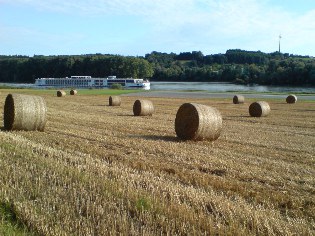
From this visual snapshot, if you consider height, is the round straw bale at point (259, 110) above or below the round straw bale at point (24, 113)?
below

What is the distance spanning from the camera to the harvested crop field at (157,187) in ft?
18.2

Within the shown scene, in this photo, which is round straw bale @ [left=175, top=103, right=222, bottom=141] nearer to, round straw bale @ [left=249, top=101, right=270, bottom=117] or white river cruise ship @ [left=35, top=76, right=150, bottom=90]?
round straw bale @ [left=249, top=101, right=270, bottom=117]

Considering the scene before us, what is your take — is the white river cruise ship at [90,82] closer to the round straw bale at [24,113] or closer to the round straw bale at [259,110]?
the round straw bale at [259,110]

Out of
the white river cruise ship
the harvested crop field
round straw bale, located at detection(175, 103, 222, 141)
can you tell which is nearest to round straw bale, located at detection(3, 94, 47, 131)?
the harvested crop field

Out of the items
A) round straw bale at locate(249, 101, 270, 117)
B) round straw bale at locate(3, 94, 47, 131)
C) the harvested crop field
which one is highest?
round straw bale at locate(3, 94, 47, 131)

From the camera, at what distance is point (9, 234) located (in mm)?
5195

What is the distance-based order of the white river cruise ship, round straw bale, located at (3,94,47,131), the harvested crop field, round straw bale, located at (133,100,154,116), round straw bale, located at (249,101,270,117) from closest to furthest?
the harvested crop field < round straw bale, located at (3,94,47,131) < round straw bale, located at (133,100,154,116) < round straw bale, located at (249,101,270,117) < the white river cruise ship

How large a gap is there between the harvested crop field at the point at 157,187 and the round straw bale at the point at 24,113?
1.98 m

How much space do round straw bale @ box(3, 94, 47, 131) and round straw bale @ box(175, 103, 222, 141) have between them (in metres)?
4.90

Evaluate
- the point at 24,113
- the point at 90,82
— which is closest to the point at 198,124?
the point at 24,113

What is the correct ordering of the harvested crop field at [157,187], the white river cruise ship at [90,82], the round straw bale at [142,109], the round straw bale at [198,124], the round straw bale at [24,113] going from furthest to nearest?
the white river cruise ship at [90,82], the round straw bale at [142,109], the round straw bale at [24,113], the round straw bale at [198,124], the harvested crop field at [157,187]

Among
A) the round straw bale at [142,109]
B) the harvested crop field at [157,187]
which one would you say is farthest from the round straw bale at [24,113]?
the round straw bale at [142,109]

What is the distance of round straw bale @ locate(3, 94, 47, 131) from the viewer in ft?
48.6

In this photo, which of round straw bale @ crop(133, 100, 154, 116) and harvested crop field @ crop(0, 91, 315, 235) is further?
round straw bale @ crop(133, 100, 154, 116)
